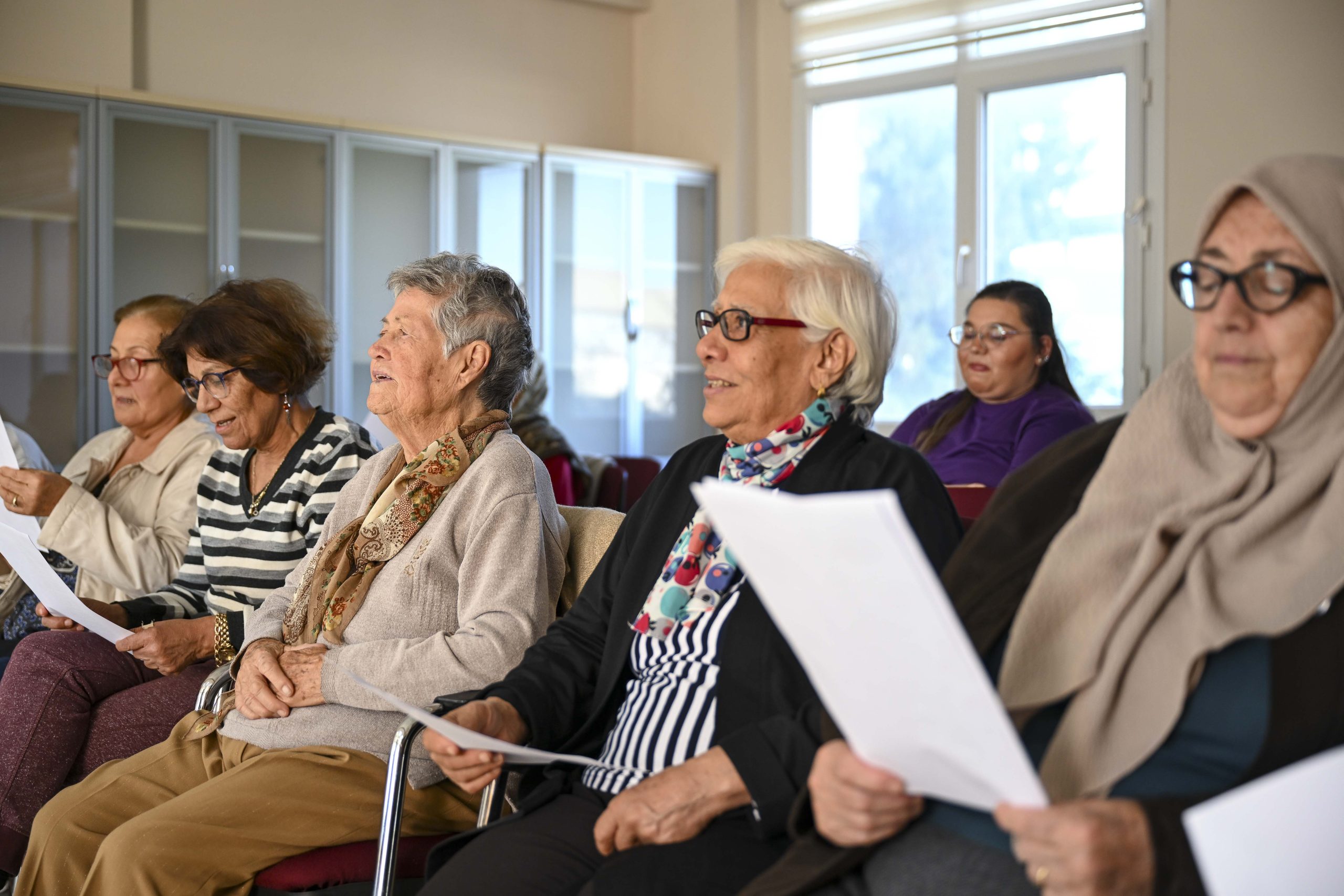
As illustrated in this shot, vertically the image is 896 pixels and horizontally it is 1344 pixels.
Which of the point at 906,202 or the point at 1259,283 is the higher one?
the point at 906,202

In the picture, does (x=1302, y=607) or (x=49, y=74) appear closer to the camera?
(x=1302, y=607)

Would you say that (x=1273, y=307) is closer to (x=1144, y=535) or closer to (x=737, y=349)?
(x=1144, y=535)

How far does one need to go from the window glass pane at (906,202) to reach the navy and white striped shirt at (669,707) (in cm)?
419

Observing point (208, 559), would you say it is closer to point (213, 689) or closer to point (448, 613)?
point (213, 689)

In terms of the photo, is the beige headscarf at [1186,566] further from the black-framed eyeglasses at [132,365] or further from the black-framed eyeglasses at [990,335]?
the black-framed eyeglasses at [990,335]

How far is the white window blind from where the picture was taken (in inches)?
198

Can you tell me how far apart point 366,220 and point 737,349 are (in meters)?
4.00

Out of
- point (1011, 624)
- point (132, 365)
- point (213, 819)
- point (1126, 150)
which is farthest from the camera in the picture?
point (1126, 150)

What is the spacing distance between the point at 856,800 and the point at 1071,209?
4.57 m

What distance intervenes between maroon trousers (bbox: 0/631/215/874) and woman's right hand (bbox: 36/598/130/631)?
32mm

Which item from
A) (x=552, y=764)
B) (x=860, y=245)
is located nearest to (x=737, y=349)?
(x=860, y=245)

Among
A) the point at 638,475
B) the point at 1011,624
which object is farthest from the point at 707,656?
the point at 638,475

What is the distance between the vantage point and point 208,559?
2.29 metres

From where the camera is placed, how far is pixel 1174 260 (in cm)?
473
